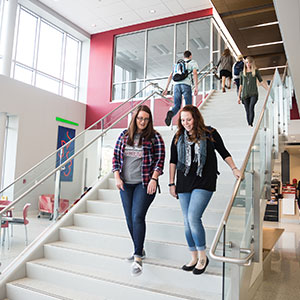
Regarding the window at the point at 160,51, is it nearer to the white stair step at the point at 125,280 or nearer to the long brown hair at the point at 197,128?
the long brown hair at the point at 197,128

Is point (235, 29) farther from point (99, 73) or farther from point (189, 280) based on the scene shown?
point (189, 280)

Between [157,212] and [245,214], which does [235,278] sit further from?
[157,212]

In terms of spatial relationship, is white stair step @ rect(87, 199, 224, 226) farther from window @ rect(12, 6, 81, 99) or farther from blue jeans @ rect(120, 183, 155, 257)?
window @ rect(12, 6, 81, 99)

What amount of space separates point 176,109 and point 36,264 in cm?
337

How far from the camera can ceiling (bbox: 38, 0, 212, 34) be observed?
36.3ft

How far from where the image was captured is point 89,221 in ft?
13.1

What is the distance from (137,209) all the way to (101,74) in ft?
36.7

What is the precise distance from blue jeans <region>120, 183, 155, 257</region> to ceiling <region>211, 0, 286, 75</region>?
7930 mm

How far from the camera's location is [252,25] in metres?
10.1

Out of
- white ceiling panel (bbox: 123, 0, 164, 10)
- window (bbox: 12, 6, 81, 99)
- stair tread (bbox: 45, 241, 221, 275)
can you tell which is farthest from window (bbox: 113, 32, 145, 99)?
stair tread (bbox: 45, 241, 221, 275)

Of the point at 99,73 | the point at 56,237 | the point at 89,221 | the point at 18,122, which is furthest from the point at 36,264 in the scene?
the point at 99,73

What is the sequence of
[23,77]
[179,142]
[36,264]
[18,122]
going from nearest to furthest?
[179,142] < [36,264] < [18,122] < [23,77]

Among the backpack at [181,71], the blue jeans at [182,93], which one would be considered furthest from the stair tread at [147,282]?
the backpack at [181,71]

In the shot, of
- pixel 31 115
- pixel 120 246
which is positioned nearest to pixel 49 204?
pixel 120 246
